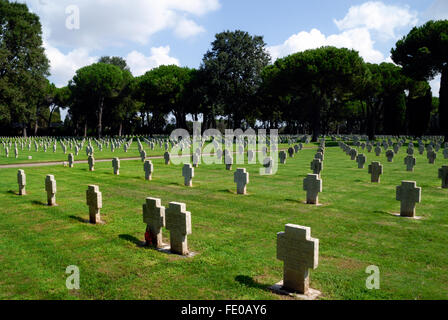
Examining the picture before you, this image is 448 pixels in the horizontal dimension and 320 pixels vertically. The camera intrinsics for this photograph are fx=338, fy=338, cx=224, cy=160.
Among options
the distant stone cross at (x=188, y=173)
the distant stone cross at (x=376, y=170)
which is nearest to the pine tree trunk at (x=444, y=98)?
the distant stone cross at (x=376, y=170)

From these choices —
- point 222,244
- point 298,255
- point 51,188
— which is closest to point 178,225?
point 222,244

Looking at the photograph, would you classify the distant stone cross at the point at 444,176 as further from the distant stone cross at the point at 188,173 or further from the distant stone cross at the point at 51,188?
the distant stone cross at the point at 51,188

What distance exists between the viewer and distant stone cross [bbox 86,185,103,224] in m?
8.17

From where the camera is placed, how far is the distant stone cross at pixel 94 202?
817 centimetres

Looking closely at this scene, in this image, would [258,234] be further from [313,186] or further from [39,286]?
[39,286]

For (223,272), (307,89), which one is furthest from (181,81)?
(223,272)

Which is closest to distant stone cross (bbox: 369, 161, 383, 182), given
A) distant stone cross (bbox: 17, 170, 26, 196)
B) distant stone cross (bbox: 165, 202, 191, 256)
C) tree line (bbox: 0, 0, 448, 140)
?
distant stone cross (bbox: 165, 202, 191, 256)

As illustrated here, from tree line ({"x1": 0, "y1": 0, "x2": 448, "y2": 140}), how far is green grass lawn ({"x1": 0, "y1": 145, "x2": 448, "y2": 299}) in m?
35.1

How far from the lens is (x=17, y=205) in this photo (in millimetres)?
10258

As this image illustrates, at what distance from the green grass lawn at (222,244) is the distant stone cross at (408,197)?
0.50 meters

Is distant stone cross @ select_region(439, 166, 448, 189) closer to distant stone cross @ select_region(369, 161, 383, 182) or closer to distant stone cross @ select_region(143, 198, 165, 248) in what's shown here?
distant stone cross @ select_region(369, 161, 383, 182)
